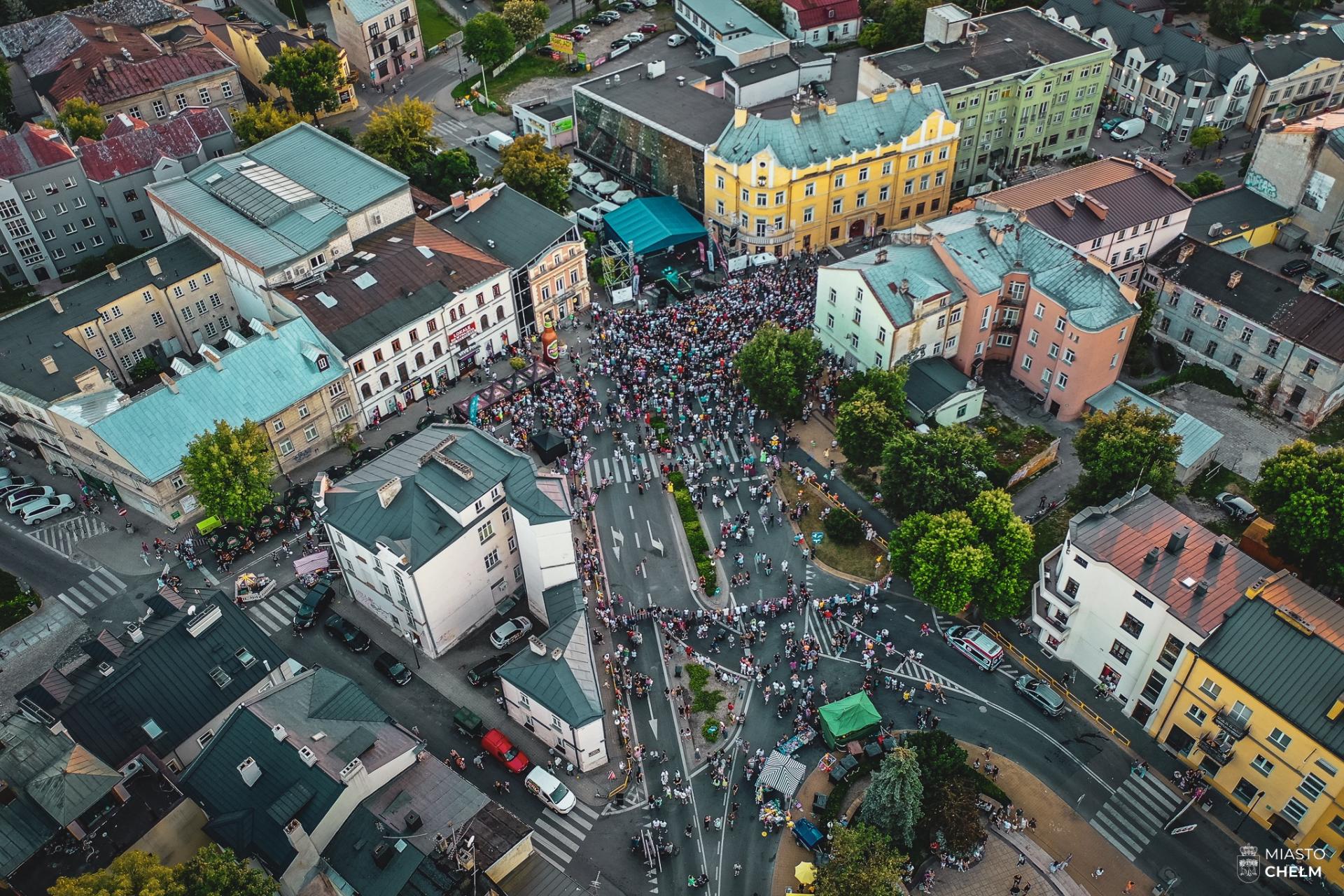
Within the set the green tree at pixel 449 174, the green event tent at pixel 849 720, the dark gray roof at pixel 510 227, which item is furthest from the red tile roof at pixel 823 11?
the green event tent at pixel 849 720

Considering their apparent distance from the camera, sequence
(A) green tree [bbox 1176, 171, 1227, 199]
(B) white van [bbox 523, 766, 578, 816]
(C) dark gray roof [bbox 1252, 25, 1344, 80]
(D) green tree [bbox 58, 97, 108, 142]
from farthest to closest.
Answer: (C) dark gray roof [bbox 1252, 25, 1344, 80] → (A) green tree [bbox 1176, 171, 1227, 199] → (D) green tree [bbox 58, 97, 108, 142] → (B) white van [bbox 523, 766, 578, 816]

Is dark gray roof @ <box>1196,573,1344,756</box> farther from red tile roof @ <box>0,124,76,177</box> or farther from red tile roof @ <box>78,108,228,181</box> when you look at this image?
red tile roof @ <box>0,124,76,177</box>

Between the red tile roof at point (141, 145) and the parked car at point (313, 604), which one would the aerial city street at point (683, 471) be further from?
the red tile roof at point (141, 145)

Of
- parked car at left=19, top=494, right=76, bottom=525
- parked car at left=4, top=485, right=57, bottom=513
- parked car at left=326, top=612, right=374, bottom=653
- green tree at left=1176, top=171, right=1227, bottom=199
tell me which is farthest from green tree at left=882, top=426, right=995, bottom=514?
parked car at left=4, top=485, right=57, bottom=513

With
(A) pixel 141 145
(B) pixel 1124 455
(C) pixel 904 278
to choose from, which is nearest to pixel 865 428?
(C) pixel 904 278

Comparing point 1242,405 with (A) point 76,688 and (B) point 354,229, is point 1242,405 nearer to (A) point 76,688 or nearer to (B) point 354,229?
(B) point 354,229

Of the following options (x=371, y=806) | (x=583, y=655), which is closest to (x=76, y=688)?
(x=371, y=806)

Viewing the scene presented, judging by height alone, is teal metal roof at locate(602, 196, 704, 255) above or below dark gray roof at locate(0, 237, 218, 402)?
below
